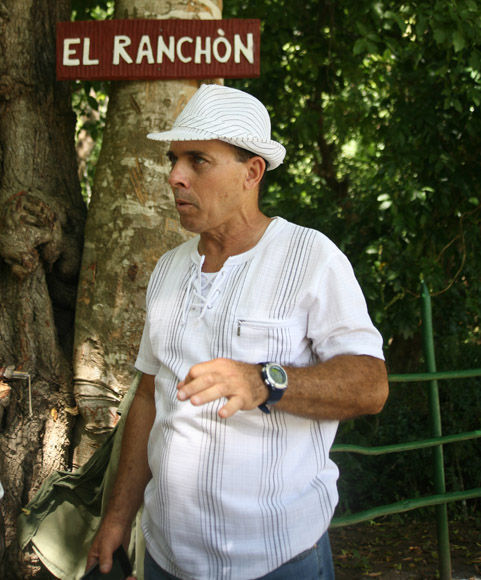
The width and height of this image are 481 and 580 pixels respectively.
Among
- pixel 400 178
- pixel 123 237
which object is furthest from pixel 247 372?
pixel 400 178

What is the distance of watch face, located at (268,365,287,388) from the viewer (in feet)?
4.65

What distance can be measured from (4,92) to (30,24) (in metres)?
0.34

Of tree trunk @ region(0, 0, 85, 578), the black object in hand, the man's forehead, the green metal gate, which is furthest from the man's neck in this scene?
the green metal gate

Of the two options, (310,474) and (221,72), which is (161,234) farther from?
(310,474)

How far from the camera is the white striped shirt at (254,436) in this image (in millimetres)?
1527

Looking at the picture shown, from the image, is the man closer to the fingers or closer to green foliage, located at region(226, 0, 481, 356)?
the fingers

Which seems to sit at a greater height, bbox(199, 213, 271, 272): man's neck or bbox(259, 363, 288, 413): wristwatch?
bbox(199, 213, 271, 272): man's neck

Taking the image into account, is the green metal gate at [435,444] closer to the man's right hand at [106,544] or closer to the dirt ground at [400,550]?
the dirt ground at [400,550]

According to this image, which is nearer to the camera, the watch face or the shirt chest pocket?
the watch face

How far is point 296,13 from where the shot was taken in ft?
15.9

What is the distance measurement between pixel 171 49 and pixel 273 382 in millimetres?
1648

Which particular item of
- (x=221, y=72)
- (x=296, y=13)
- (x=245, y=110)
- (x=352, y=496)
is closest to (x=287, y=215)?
(x=296, y=13)

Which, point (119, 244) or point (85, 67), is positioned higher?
point (85, 67)

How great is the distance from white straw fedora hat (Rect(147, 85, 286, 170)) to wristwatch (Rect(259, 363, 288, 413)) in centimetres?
62
